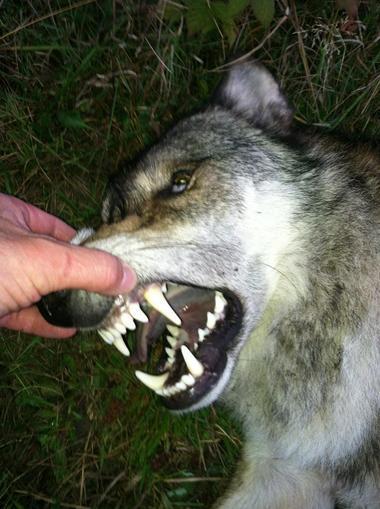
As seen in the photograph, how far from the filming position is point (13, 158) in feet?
14.9

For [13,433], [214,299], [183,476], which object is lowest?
[183,476]

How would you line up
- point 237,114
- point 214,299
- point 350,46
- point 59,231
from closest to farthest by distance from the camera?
1. point 214,299
2. point 237,114
3. point 59,231
4. point 350,46

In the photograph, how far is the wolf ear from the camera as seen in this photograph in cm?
344

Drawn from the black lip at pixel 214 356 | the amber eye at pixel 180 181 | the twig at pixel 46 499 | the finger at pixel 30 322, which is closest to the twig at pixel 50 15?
the amber eye at pixel 180 181

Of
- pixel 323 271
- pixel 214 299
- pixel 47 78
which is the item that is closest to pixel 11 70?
pixel 47 78

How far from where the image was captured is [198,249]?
2.79 meters

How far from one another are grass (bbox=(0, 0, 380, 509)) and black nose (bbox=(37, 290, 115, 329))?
4.57 feet

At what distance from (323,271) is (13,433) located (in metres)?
2.58

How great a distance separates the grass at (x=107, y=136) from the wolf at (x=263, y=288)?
1033 mm

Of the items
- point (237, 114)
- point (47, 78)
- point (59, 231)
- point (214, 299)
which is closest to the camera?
point (214, 299)

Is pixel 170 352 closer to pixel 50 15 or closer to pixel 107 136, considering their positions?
pixel 107 136

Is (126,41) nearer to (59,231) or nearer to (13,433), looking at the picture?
(59,231)

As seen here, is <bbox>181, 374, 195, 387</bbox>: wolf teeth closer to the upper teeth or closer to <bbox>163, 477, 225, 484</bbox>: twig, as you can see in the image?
the upper teeth

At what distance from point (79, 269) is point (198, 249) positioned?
22.1 inches
